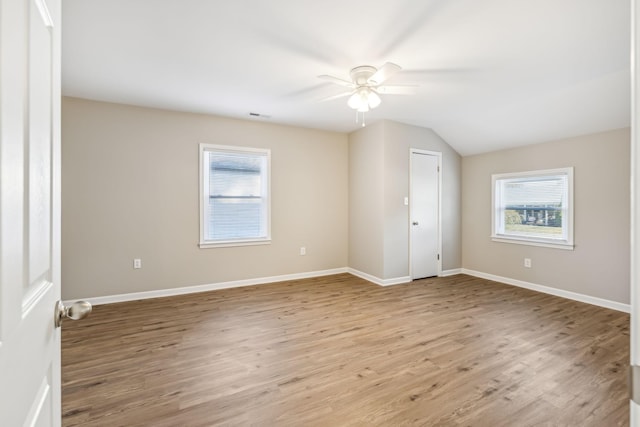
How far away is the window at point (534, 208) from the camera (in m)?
4.04

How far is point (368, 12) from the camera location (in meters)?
2.05

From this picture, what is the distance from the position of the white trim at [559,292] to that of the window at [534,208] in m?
0.62

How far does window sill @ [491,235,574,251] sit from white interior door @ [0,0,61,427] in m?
5.18

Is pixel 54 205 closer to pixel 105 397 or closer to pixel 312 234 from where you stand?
pixel 105 397

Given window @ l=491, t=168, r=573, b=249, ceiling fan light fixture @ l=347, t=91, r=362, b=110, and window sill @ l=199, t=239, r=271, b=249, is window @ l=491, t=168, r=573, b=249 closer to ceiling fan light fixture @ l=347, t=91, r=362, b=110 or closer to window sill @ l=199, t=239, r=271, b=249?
ceiling fan light fixture @ l=347, t=91, r=362, b=110

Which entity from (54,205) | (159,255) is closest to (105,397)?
(54,205)

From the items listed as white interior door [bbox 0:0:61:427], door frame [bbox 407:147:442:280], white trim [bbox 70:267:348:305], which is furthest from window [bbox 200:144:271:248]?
white interior door [bbox 0:0:61:427]

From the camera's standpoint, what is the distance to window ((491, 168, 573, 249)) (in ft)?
13.3

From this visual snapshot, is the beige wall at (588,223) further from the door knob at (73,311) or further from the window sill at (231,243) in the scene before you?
the door knob at (73,311)

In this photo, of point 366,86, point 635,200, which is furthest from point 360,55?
point 635,200

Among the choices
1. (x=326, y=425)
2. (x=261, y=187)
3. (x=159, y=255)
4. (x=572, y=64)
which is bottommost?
(x=326, y=425)

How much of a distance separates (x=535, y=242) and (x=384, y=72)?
360 cm

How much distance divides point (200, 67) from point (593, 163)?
4802mm

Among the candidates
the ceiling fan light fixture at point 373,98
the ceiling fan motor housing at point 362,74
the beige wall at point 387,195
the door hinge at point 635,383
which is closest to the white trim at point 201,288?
the beige wall at point 387,195
